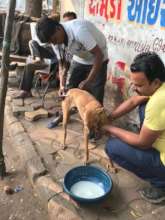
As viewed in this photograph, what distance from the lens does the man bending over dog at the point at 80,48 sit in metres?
3.67

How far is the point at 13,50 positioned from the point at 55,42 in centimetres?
397

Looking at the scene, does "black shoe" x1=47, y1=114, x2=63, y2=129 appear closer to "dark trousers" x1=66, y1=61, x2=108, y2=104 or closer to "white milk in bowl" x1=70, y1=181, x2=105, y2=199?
"dark trousers" x1=66, y1=61, x2=108, y2=104

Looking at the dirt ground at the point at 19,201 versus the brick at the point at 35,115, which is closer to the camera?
the dirt ground at the point at 19,201

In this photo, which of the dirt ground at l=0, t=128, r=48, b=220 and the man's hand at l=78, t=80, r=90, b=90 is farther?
→ the man's hand at l=78, t=80, r=90, b=90

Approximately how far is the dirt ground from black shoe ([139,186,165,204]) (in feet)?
3.21

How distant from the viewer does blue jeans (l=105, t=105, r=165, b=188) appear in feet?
9.73

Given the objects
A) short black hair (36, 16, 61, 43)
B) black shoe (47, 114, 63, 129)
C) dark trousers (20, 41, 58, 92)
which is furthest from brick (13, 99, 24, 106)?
short black hair (36, 16, 61, 43)

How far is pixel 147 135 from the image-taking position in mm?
2773

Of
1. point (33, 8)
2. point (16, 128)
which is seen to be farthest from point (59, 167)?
point (33, 8)

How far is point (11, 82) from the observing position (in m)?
6.80

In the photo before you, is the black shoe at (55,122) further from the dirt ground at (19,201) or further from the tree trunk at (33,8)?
the tree trunk at (33,8)

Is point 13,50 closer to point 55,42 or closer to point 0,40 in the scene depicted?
point 0,40

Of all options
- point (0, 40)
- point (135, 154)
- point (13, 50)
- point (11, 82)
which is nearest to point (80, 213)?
point (135, 154)

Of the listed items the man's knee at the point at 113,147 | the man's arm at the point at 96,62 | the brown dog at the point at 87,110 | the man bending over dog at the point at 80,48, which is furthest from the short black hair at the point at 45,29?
the man's knee at the point at 113,147
